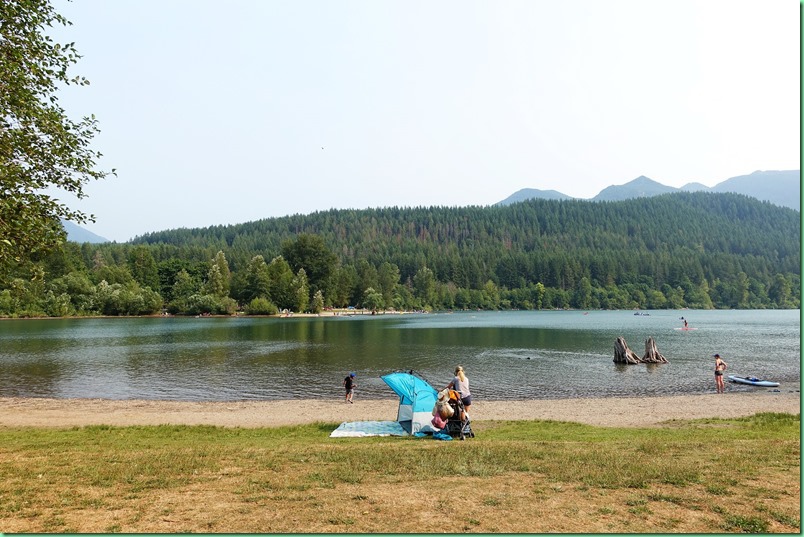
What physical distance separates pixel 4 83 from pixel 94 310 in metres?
151

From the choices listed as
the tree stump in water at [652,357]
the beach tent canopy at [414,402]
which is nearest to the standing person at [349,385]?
the beach tent canopy at [414,402]

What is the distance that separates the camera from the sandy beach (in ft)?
81.3

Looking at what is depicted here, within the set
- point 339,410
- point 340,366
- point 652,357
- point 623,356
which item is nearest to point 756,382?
point 652,357

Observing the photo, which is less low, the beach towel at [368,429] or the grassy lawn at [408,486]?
the grassy lawn at [408,486]

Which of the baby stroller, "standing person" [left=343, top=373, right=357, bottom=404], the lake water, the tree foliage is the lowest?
the lake water

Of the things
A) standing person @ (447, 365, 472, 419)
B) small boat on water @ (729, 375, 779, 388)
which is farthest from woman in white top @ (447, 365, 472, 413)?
small boat on water @ (729, 375, 779, 388)

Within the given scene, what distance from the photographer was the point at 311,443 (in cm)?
1677

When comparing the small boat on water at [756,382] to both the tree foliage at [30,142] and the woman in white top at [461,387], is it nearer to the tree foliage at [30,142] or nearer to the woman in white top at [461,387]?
the woman in white top at [461,387]

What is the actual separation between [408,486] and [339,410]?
57.6 feet

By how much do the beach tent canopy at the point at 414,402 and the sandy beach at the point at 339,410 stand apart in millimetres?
4899

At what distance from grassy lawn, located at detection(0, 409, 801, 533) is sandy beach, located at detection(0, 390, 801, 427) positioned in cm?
839

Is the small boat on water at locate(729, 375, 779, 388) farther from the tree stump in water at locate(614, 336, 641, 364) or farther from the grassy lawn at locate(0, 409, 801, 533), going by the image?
the grassy lawn at locate(0, 409, 801, 533)

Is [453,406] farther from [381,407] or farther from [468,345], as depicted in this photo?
[468,345]

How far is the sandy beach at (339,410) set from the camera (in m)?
24.8
